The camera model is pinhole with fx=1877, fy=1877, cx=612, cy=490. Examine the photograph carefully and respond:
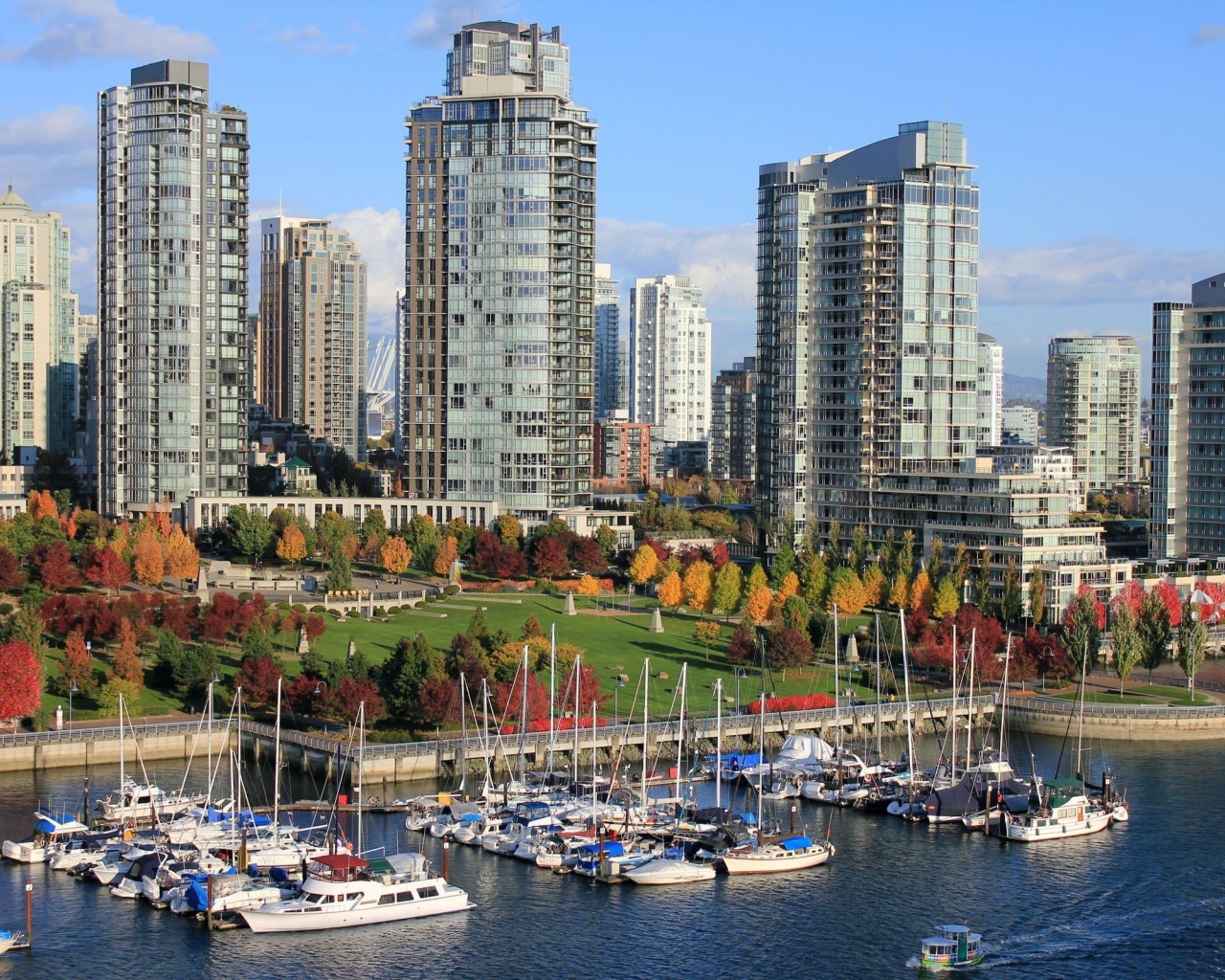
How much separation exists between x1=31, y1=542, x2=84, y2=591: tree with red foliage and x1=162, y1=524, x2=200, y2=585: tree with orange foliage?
9.18m

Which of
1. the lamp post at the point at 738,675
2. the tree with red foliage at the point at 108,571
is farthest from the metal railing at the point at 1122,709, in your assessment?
the tree with red foliage at the point at 108,571

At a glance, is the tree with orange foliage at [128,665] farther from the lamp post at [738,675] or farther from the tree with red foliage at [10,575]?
the lamp post at [738,675]

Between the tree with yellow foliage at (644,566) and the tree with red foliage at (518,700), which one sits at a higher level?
the tree with yellow foliage at (644,566)

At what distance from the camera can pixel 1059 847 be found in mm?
83938

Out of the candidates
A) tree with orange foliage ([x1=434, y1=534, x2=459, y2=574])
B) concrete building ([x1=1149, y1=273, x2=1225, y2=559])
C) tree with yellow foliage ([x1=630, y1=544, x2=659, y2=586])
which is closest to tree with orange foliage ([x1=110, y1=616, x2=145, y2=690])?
tree with orange foliage ([x1=434, y1=534, x2=459, y2=574])

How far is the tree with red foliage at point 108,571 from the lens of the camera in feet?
445

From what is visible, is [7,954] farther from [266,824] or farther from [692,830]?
[692,830]

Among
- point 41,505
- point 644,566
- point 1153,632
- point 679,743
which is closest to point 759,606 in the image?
point 644,566

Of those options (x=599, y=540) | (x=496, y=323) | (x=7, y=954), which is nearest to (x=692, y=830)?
(x=7, y=954)

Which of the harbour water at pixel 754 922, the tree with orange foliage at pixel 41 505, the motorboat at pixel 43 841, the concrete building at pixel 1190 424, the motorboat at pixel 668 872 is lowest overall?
the harbour water at pixel 754 922

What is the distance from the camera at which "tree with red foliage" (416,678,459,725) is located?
97938 millimetres

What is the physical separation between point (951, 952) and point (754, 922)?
8277 mm

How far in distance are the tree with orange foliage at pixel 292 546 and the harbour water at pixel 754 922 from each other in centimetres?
6864

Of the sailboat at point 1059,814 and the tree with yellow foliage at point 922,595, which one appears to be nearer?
the sailboat at point 1059,814
